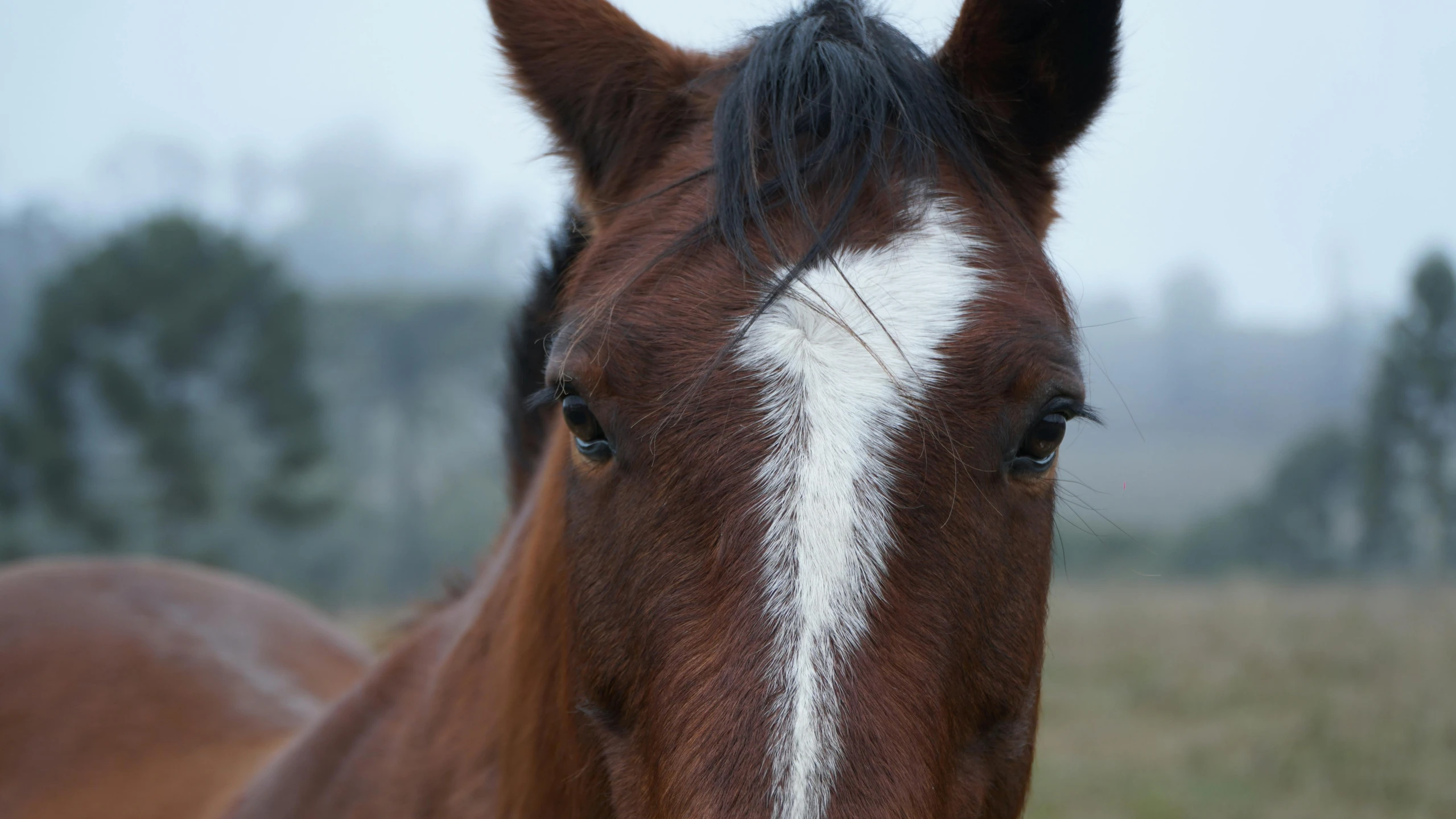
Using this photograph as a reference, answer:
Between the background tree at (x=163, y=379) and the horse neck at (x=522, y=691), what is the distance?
16.8 meters

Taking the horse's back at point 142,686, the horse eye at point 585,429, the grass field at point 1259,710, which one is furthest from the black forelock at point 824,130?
the grass field at point 1259,710

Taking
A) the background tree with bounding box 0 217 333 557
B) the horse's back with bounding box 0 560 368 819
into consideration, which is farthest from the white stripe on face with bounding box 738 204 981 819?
the background tree with bounding box 0 217 333 557

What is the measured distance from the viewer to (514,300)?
10.3 feet

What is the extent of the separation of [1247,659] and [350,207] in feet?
128

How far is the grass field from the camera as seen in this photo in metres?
6.99

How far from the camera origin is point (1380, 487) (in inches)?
428

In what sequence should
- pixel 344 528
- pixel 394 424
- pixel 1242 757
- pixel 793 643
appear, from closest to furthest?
pixel 793 643 < pixel 1242 757 < pixel 344 528 < pixel 394 424

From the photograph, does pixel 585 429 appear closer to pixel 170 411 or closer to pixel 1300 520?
pixel 1300 520

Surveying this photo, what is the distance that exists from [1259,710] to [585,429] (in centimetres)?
901

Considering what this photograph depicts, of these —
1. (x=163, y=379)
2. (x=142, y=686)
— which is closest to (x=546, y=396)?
(x=142, y=686)

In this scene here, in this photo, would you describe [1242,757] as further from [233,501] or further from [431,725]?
[233,501]

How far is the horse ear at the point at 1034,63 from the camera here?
1795mm

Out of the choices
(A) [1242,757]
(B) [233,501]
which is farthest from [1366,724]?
(B) [233,501]

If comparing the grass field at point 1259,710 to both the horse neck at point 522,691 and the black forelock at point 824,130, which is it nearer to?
the horse neck at point 522,691
